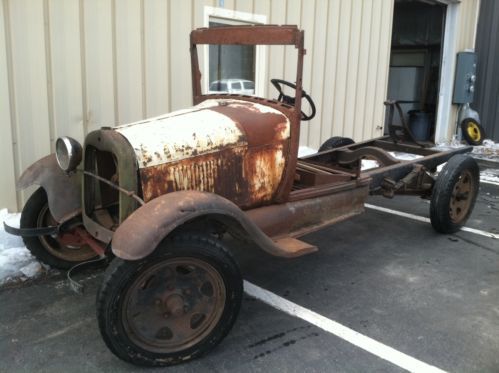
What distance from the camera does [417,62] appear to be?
12.4m

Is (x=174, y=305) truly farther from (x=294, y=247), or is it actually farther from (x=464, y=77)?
(x=464, y=77)

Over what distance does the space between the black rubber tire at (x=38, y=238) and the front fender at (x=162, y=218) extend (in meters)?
1.36

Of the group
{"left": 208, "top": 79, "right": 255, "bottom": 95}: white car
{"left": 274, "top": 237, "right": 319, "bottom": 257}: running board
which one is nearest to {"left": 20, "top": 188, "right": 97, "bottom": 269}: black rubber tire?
{"left": 274, "top": 237, "right": 319, "bottom": 257}: running board

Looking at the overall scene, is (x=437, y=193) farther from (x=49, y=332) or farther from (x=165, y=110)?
(x=49, y=332)

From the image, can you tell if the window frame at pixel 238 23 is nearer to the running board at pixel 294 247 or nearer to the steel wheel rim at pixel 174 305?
the running board at pixel 294 247

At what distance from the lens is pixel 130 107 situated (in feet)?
16.8

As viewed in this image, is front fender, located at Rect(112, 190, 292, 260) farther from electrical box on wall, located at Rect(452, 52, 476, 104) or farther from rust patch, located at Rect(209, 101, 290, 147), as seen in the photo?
electrical box on wall, located at Rect(452, 52, 476, 104)

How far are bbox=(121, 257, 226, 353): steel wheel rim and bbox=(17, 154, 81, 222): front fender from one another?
1.13 metres

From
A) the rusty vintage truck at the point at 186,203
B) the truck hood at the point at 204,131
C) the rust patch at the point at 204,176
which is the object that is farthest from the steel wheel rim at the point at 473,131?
the rust patch at the point at 204,176

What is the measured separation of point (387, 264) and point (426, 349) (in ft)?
4.44

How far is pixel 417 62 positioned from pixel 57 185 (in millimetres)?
10994

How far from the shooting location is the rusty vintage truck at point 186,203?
102 inches

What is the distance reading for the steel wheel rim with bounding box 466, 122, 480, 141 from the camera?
10.5 metres

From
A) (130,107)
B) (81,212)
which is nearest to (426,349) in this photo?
(81,212)
